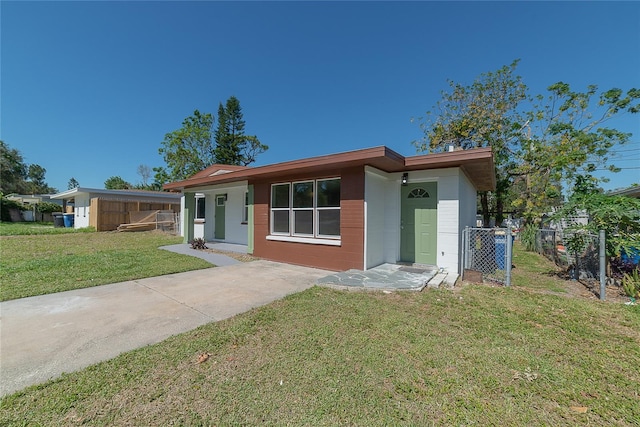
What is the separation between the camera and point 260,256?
27.7 ft

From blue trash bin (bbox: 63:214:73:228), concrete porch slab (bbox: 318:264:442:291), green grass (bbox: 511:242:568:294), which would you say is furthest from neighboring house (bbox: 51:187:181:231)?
green grass (bbox: 511:242:568:294)

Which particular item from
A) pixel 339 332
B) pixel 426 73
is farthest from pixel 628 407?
pixel 426 73

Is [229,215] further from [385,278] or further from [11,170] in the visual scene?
[11,170]

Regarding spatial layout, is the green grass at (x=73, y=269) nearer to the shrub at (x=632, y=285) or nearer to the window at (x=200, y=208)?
the window at (x=200, y=208)

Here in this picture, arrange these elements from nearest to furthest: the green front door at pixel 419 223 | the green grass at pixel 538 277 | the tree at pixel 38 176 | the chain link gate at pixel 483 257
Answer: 1. the green grass at pixel 538 277
2. the chain link gate at pixel 483 257
3. the green front door at pixel 419 223
4. the tree at pixel 38 176

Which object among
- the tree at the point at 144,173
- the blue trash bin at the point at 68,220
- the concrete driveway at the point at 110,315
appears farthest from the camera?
the tree at the point at 144,173

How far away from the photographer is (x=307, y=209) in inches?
290

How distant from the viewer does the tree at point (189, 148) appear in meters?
27.5

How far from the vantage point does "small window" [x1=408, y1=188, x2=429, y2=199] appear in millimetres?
6693

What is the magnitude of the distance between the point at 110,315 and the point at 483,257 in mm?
7956

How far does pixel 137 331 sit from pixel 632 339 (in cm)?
611

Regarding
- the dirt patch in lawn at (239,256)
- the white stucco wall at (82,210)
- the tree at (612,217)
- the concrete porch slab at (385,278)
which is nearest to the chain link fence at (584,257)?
the tree at (612,217)

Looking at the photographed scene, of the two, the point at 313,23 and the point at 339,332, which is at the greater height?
the point at 313,23

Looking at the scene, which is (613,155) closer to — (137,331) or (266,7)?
(266,7)
